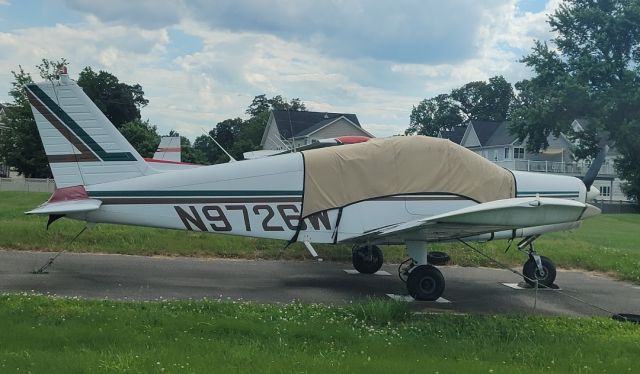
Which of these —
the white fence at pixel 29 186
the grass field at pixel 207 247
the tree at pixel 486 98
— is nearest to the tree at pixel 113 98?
the white fence at pixel 29 186

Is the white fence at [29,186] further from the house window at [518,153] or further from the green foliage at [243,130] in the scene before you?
the house window at [518,153]

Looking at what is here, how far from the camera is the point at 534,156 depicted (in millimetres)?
76375

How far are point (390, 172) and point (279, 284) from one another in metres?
2.52

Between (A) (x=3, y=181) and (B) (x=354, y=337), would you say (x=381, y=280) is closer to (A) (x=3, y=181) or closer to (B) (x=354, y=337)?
(B) (x=354, y=337)

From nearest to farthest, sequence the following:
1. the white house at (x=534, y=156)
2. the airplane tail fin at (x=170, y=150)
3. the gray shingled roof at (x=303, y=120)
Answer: the airplane tail fin at (x=170, y=150), the white house at (x=534, y=156), the gray shingled roof at (x=303, y=120)

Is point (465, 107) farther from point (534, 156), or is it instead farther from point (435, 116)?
point (534, 156)

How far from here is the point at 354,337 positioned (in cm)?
593

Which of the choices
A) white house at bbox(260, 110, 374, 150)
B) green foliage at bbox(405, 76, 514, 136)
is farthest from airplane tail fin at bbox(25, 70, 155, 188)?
green foliage at bbox(405, 76, 514, 136)

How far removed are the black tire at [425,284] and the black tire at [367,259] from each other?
2.45 metres

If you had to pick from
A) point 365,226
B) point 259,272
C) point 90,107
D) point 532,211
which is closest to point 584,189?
point 532,211

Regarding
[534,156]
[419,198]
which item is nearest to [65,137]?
[419,198]

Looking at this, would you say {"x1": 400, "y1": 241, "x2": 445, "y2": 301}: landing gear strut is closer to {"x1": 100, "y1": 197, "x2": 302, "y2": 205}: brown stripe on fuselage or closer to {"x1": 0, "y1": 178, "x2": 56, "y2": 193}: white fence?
{"x1": 100, "y1": 197, "x2": 302, "y2": 205}: brown stripe on fuselage

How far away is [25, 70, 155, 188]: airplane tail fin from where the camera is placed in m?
9.06

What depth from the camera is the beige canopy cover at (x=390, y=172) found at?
9.21 metres
